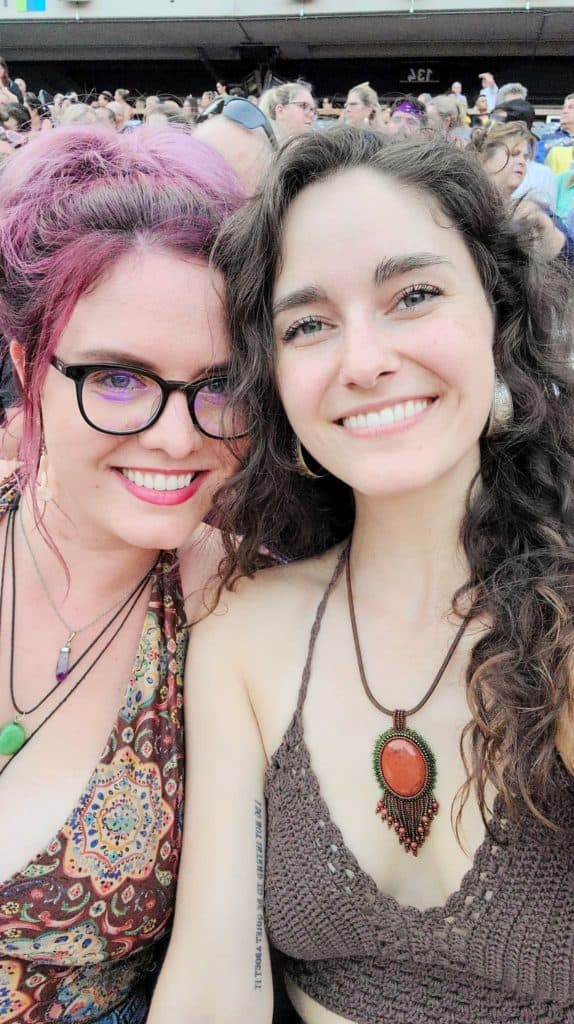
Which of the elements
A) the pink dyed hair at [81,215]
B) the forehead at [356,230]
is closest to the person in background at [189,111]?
the pink dyed hair at [81,215]

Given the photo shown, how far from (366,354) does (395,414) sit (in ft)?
0.38

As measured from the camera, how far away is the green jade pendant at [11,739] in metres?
1.38

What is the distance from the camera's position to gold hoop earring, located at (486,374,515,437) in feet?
4.64

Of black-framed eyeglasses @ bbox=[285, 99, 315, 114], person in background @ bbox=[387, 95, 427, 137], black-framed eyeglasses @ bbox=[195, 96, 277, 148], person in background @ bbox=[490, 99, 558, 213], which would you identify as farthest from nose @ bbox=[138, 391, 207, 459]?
person in background @ bbox=[490, 99, 558, 213]

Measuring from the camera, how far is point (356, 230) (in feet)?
4.04

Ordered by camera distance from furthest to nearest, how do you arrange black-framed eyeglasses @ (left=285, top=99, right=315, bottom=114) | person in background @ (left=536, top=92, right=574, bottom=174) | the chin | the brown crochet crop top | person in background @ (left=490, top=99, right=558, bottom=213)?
person in background @ (left=536, top=92, right=574, bottom=174)
person in background @ (left=490, top=99, right=558, bottom=213)
black-framed eyeglasses @ (left=285, top=99, right=315, bottom=114)
the chin
the brown crochet crop top

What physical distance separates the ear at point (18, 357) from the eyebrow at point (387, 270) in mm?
533

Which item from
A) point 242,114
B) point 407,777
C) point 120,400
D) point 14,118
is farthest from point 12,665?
point 14,118

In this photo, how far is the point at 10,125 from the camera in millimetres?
5059

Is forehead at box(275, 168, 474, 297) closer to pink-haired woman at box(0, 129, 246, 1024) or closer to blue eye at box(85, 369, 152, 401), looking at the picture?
pink-haired woman at box(0, 129, 246, 1024)

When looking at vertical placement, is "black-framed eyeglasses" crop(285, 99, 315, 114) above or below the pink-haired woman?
above

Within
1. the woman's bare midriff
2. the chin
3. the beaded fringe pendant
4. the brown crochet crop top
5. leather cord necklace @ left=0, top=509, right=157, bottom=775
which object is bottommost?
the woman's bare midriff

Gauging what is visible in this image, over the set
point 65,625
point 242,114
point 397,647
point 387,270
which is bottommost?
point 397,647

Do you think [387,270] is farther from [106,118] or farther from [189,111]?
[189,111]
